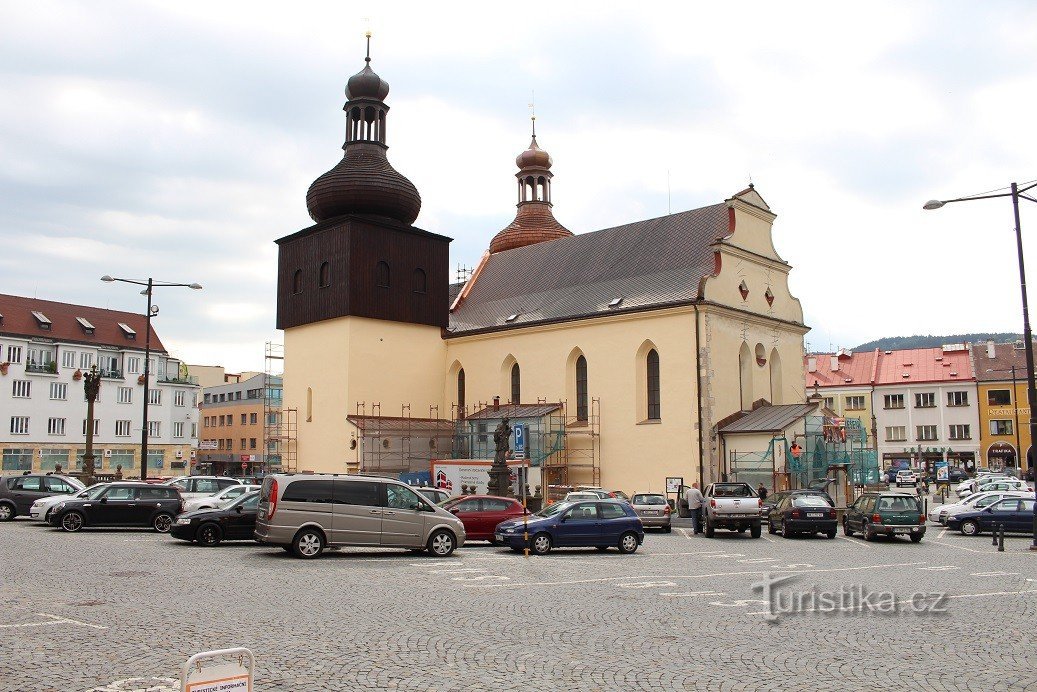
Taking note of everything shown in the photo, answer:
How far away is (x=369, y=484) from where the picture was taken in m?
19.1

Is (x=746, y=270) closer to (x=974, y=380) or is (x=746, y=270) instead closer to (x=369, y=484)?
(x=369, y=484)

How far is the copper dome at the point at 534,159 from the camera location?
213 feet

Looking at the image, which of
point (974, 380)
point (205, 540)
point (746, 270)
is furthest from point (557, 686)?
point (974, 380)

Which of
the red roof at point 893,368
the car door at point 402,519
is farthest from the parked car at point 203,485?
the red roof at point 893,368

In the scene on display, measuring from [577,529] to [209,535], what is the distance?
8118 millimetres

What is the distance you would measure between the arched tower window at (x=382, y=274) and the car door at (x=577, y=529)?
83.8ft

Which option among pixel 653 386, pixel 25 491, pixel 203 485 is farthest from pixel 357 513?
pixel 653 386

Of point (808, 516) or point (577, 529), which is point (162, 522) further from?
point (808, 516)

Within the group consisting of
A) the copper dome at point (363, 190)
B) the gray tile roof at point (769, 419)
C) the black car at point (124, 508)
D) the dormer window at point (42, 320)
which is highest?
the copper dome at point (363, 190)

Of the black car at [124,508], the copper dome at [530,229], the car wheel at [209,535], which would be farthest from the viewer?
the copper dome at [530,229]

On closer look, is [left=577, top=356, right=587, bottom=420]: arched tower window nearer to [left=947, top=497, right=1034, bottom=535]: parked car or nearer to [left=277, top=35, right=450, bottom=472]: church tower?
[left=277, top=35, right=450, bottom=472]: church tower

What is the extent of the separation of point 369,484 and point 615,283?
82.5 ft

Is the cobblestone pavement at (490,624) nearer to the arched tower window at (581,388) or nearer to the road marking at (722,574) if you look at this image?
the road marking at (722,574)

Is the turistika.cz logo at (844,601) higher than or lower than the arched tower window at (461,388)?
lower
